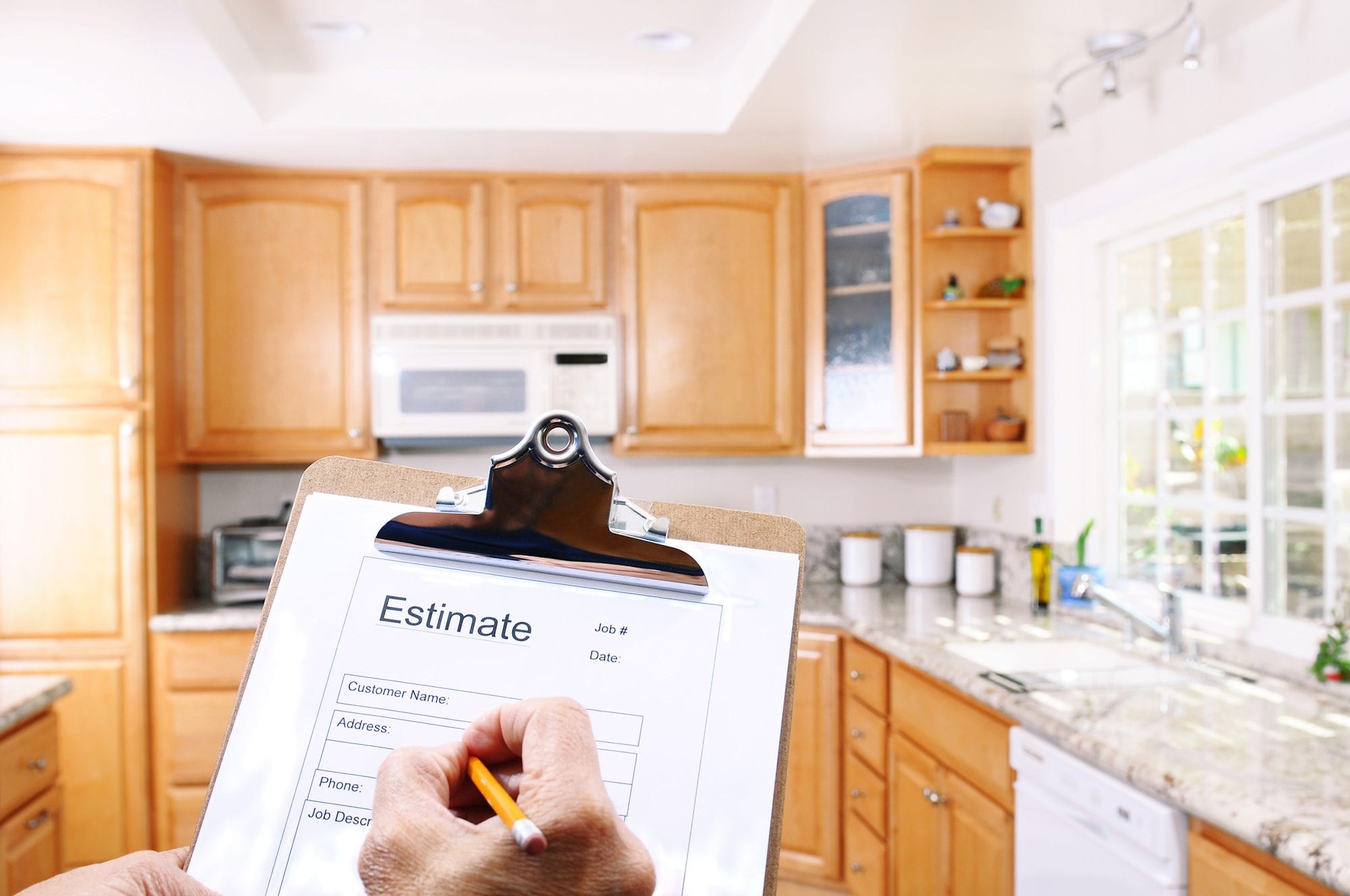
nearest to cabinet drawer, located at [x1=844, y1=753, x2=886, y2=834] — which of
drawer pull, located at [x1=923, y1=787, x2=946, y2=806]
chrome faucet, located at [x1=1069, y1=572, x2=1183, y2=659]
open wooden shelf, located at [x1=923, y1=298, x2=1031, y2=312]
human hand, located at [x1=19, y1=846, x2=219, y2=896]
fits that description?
drawer pull, located at [x1=923, y1=787, x2=946, y2=806]

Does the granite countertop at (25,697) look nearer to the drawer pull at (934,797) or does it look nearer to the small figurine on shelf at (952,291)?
the drawer pull at (934,797)

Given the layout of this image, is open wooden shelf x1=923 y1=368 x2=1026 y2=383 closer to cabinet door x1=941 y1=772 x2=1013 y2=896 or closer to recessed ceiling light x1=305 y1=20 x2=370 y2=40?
cabinet door x1=941 y1=772 x2=1013 y2=896

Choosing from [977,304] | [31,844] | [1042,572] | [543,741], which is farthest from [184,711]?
[543,741]

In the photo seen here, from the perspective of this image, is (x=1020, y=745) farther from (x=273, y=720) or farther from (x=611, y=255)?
(x=611, y=255)

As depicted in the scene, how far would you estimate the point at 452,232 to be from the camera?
10.8ft

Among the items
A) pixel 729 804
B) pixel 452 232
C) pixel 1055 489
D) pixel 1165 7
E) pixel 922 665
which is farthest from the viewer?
pixel 452 232

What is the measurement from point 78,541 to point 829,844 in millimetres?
2402

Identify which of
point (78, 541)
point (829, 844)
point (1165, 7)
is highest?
point (1165, 7)

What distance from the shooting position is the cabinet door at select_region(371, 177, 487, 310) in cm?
327

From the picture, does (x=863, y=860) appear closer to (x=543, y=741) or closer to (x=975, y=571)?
(x=975, y=571)

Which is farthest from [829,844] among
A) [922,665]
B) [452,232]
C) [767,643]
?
[767,643]

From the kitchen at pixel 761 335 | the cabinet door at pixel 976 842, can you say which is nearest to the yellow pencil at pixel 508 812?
the kitchen at pixel 761 335

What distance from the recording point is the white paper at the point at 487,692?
648 millimetres

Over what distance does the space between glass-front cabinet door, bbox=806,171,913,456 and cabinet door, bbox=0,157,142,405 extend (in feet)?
6.87
